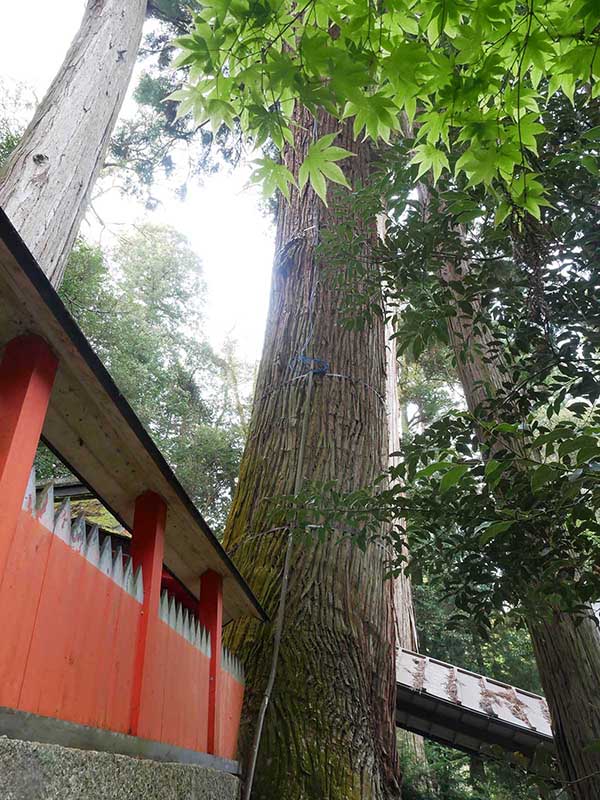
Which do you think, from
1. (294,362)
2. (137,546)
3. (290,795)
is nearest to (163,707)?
(137,546)

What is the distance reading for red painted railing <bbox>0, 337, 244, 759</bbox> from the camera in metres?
0.87

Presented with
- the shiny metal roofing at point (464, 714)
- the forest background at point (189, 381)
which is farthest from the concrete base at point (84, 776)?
the forest background at point (189, 381)

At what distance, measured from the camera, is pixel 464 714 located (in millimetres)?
3939

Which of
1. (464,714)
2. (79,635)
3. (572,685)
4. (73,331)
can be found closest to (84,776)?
(79,635)

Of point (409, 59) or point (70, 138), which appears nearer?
point (409, 59)

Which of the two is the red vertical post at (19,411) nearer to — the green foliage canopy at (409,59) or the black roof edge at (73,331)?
the black roof edge at (73,331)

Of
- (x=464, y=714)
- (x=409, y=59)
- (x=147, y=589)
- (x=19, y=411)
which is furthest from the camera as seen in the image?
(x=464, y=714)

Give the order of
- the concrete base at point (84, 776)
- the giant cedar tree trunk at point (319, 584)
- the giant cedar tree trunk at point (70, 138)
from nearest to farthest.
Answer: the concrete base at point (84, 776) < the giant cedar tree trunk at point (319, 584) < the giant cedar tree trunk at point (70, 138)

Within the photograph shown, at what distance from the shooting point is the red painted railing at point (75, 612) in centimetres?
87

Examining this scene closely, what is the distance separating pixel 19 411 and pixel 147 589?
24.3 inches

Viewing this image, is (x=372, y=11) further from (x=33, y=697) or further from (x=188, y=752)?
(x=188, y=752)

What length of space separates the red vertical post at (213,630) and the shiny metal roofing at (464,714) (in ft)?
8.38

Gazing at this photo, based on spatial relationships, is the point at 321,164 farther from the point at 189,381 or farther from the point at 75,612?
the point at 189,381

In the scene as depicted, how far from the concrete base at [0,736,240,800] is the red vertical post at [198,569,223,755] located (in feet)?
0.71
